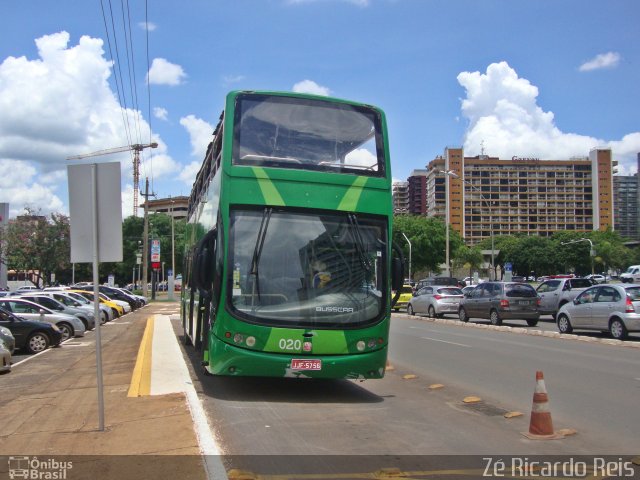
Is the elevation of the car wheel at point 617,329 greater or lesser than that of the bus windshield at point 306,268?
lesser

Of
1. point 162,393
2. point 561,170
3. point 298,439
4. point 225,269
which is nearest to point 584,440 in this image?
point 298,439

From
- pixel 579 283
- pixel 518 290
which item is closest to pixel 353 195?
pixel 518 290

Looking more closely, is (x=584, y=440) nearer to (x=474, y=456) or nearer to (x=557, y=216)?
(x=474, y=456)

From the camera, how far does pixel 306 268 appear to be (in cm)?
943

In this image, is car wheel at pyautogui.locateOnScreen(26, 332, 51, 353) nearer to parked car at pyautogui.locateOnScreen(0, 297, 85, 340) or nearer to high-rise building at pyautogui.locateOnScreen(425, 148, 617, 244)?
parked car at pyautogui.locateOnScreen(0, 297, 85, 340)

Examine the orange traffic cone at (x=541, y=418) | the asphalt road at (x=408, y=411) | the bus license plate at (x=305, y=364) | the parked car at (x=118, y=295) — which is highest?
the bus license plate at (x=305, y=364)

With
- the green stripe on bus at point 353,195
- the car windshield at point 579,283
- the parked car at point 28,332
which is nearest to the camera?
the green stripe on bus at point 353,195

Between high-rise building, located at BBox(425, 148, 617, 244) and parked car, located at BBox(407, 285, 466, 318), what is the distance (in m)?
134

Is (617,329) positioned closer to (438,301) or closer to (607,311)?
(607,311)

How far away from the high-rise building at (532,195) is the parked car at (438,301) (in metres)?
134

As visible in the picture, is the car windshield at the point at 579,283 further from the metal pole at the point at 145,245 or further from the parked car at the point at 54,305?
the metal pole at the point at 145,245

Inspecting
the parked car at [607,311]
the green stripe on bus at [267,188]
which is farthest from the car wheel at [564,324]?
the green stripe on bus at [267,188]

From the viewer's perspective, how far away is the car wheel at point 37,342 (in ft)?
60.3

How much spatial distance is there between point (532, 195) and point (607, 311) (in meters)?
164
